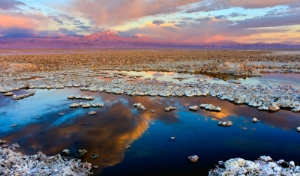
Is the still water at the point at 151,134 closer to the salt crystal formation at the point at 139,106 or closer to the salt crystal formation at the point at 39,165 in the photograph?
the salt crystal formation at the point at 139,106

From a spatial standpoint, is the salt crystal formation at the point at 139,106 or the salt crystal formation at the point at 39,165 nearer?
the salt crystal formation at the point at 39,165

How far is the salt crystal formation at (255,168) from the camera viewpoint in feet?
20.2

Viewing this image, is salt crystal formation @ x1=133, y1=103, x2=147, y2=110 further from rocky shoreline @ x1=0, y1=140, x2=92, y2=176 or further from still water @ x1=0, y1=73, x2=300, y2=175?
rocky shoreline @ x1=0, y1=140, x2=92, y2=176

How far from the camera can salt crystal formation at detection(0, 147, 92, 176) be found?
610cm

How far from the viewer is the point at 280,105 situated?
12297 mm

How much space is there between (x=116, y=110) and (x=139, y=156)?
5.07 metres

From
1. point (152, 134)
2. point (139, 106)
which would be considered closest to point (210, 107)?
point (139, 106)

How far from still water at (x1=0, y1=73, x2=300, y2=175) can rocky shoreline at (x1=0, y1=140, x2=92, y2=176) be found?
471 millimetres

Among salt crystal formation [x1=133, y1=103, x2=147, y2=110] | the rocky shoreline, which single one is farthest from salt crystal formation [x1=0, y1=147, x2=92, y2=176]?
salt crystal formation [x1=133, y1=103, x2=147, y2=110]

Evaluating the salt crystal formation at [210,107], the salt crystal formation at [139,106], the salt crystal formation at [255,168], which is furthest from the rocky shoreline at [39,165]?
the salt crystal formation at [210,107]

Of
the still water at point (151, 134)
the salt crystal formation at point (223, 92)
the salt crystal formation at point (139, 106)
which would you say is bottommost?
the still water at point (151, 134)

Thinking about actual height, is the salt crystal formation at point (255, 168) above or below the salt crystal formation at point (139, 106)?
below

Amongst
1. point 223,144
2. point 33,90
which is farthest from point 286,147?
point 33,90

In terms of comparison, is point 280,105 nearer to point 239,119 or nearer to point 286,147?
point 239,119
